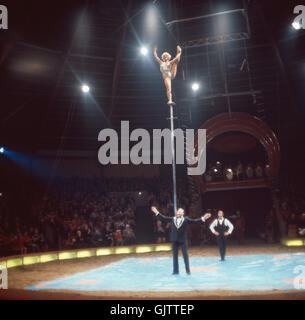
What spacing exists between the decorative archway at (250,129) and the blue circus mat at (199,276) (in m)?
8.27

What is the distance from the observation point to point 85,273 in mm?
9984

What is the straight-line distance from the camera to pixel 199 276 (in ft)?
28.7

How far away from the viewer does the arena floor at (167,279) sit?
5.87m

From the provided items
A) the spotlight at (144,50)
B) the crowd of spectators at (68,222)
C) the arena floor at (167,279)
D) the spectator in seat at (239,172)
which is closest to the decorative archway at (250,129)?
the spectator in seat at (239,172)

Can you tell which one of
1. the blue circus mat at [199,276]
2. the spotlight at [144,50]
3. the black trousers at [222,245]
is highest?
the spotlight at [144,50]

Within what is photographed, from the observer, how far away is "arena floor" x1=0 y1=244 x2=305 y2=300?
5.87m

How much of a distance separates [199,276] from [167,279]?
0.88 m

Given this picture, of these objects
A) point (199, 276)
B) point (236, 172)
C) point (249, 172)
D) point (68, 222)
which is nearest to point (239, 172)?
point (236, 172)

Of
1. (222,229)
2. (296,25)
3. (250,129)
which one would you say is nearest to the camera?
(222,229)

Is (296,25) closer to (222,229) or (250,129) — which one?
(250,129)

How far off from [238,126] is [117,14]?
9.13m

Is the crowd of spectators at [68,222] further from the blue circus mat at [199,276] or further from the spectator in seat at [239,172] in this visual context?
the spectator in seat at [239,172]
